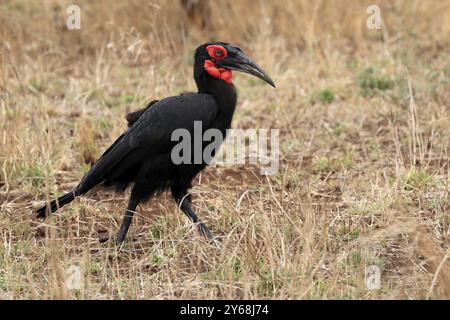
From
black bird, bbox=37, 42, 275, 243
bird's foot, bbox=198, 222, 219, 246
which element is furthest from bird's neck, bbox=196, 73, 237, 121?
bird's foot, bbox=198, 222, 219, 246

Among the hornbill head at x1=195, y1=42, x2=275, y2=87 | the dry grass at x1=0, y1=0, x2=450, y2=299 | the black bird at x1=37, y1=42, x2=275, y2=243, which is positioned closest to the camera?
the dry grass at x1=0, y1=0, x2=450, y2=299

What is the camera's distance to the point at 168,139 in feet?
14.7

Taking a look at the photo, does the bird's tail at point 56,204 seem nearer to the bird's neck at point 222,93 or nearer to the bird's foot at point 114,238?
the bird's foot at point 114,238

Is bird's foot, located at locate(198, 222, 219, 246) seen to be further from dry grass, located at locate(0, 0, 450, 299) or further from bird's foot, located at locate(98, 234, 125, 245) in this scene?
bird's foot, located at locate(98, 234, 125, 245)

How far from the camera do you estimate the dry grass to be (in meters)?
4.00

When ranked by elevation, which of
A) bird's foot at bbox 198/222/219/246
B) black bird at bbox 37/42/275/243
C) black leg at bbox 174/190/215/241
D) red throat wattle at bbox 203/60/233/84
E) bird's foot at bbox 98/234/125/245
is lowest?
bird's foot at bbox 98/234/125/245

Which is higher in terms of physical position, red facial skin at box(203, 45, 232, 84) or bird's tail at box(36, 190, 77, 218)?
red facial skin at box(203, 45, 232, 84)

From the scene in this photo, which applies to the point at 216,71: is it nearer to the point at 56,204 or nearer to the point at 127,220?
the point at 127,220

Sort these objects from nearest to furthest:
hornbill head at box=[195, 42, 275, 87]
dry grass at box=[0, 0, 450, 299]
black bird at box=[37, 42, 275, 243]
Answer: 1. dry grass at box=[0, 0, 450, 299]
2. black bird at box=[37, 42, 275, 243]
3. hornbill head at box=[195, 42, 275, 87]

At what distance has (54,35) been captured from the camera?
8.80 metres

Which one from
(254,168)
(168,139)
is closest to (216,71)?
(168,139)

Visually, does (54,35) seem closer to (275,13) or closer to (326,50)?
(275,13)

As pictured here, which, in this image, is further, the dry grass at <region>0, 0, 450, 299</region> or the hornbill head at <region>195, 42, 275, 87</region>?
the hornbill head at <region>195, 42, 275, 87</region>

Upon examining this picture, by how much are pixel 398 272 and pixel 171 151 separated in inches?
53.9
